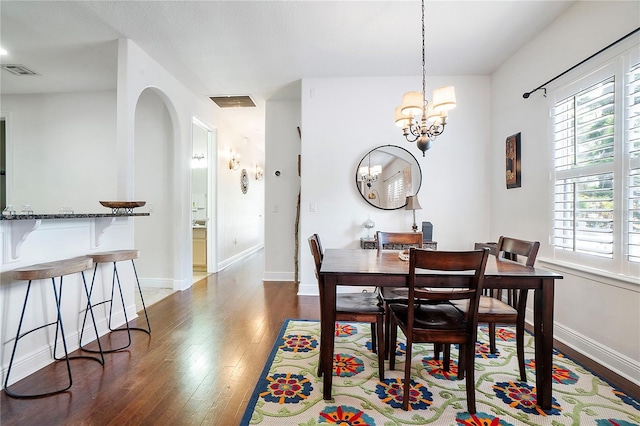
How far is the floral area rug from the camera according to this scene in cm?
158

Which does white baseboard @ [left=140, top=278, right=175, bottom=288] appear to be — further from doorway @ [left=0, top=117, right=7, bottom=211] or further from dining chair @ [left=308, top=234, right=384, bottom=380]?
dining chair @ [left=308, top=234, right=384, bottom=380]

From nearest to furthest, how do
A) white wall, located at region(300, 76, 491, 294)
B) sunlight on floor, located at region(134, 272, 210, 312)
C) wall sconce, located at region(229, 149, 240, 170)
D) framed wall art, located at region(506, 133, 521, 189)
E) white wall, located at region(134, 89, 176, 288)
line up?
framed wall art, located at region(506, 133, 521, 189) < sunlight on floor, located at region(134, 272, 210, 312) < white wall, located at region(300, 76, 491, 294) < white wall, located at region(134, 89, 176, 288) < wall sconce, located at region(229, 149, 240, 170)

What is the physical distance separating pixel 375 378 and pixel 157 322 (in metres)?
2.18

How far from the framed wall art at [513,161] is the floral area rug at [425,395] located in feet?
5.64

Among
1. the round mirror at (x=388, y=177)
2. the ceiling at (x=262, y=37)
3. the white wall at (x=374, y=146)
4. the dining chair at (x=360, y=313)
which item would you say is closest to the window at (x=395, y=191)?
the round mirror at (x=388, y=177)

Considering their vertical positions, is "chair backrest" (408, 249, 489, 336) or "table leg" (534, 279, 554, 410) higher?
"chair backrest" (408, 249, 489, 336)

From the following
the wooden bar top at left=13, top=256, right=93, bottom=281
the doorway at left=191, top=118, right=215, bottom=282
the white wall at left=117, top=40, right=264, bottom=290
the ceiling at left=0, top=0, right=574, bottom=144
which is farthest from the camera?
the doorway at left=191, top=118, right=215, bottom=282

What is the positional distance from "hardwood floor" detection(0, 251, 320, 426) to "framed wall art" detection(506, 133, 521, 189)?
255cm

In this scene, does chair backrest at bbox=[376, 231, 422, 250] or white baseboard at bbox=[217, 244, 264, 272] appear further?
white baseboard at bbox=[217, 244, 264, 272]

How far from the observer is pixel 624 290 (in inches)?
79.6

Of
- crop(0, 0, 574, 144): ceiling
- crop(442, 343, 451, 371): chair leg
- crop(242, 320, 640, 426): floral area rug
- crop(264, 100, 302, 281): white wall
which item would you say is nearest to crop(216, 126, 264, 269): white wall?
crop(264, 100, 302, 281): white wall

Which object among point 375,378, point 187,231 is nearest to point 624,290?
point 375,378

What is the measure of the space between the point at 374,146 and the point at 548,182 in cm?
187

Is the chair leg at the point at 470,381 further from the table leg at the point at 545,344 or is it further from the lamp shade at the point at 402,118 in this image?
the lamp shade at the point at 402,118
